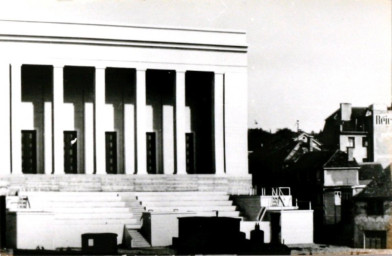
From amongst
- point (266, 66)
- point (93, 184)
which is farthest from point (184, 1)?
point (93, 184)

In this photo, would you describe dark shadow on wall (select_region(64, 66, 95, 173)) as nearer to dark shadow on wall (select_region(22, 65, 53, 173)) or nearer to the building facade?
dark shadow on wall (select_region(22, 65, 53, 173))

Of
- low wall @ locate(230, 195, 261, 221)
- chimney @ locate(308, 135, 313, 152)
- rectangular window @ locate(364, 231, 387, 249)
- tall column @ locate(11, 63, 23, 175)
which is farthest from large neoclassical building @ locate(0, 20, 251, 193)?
rectangular window @ locate(364, 231, 387, 249)

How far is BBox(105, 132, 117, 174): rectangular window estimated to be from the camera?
4141 centimetres

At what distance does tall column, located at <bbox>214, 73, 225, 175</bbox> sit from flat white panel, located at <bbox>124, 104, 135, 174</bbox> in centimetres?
346

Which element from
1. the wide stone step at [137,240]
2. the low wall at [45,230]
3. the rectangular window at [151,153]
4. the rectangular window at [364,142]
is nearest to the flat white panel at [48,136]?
the rectangular window at [151,153]

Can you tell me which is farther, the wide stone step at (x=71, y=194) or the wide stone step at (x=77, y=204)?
the wide stone step at (x=71, y=194)

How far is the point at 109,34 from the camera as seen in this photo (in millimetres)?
39438

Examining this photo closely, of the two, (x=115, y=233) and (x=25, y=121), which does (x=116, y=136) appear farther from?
(x=115, y=233)

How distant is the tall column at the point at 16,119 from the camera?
38625mm

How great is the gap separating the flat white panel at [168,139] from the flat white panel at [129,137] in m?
1.32

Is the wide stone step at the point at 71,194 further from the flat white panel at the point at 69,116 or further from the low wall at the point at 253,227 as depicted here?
the low wall at the point at 253,227

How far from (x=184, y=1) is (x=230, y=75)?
9.11m

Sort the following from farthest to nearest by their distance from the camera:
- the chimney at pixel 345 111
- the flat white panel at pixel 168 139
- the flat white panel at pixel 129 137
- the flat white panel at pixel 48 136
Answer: the flat white panel at pixel 168 139
the flat white panel at pixel 129 137
the flat white panel at pixel 48 136
the chimney at pixel 345 111

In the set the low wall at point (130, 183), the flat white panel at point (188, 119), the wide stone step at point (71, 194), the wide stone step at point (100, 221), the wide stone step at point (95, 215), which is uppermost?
the flat white panel at point (188, 119)
